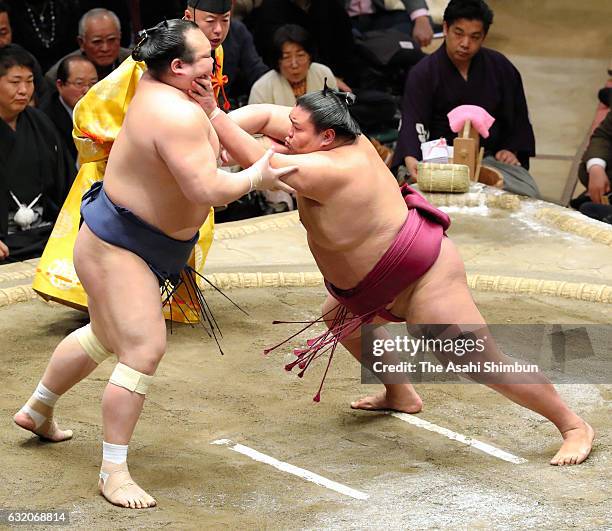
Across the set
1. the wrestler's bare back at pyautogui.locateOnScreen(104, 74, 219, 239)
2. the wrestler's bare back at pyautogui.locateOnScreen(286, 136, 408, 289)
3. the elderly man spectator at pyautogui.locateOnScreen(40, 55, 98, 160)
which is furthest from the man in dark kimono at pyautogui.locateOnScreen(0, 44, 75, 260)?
the wrestler's bare back at pyautogui.locateOnScreen(286, 136, 408, 289)

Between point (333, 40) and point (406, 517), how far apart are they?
3.97m

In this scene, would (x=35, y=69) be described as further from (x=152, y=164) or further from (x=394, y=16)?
(x=152, y=164)

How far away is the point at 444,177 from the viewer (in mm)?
5176

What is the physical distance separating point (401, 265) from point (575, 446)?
23.8 inches

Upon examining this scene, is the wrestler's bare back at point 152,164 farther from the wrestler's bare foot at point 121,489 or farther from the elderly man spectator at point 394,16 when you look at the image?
the elderly man spectator at point 394,16

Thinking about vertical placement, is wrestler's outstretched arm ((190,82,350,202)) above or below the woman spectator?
above

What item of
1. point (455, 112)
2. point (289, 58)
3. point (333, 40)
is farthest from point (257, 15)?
point (455, 112)

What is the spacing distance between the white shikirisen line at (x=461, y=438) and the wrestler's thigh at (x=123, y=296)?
0.83 m

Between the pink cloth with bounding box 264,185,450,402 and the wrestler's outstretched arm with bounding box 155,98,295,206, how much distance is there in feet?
1.38

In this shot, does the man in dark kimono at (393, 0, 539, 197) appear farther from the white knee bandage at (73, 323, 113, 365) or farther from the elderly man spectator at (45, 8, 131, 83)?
the white knee bandage at (73, 323, 113, 365)

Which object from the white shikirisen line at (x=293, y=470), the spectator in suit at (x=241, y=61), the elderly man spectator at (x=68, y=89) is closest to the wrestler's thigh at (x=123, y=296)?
the white shikirisen line at (x=293, y=470)

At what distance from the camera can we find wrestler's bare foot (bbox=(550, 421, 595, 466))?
2910 millimetres

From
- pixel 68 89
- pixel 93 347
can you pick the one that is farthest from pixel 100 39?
pixel 93 347

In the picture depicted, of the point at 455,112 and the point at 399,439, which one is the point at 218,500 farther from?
the point at 455,112
